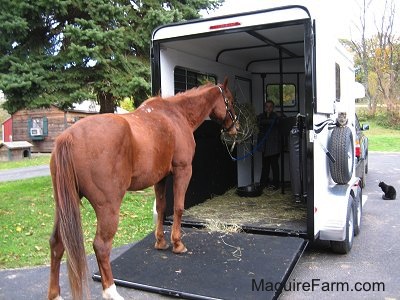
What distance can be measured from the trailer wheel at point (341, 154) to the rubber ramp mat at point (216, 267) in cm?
103

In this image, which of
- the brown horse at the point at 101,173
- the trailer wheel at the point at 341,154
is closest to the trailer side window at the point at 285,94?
the trailer wheel at the point at 341,154

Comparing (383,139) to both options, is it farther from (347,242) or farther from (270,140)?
(347,242)

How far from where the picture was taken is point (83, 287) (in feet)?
10.3

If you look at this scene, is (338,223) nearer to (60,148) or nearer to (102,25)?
(60,148)

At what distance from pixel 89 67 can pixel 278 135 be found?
13.4 feet

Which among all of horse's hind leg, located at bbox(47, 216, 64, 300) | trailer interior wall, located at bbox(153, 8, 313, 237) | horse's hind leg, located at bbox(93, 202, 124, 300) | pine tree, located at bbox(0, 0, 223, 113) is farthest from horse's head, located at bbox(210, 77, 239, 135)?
pine tree, located at bbox(0, 0, 223, 113)

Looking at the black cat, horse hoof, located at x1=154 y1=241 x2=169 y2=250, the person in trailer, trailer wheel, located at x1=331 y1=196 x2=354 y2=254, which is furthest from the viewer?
the black cat

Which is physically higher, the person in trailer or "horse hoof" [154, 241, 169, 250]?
the person in trailer

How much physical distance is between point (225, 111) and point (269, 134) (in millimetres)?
2389

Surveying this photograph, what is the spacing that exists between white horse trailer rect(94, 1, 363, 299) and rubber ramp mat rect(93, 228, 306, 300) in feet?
0.06

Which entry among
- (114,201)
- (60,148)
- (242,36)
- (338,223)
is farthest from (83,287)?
(242,36)

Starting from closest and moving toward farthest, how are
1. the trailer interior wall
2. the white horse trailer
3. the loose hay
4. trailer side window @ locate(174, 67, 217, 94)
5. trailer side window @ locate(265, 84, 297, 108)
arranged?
1. the white horse trailer
2. the trailer interior wall
3. the loose hay
4. trailer side window @ locate(174, 67, 217, 94)
5. trailer side window @ locate(265, 84, 297, 108)

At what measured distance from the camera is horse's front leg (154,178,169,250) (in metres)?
4.49

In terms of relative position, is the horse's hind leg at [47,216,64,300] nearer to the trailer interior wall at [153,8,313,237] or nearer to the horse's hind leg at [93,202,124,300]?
the horse's hind leg at [93,202,124,300]
